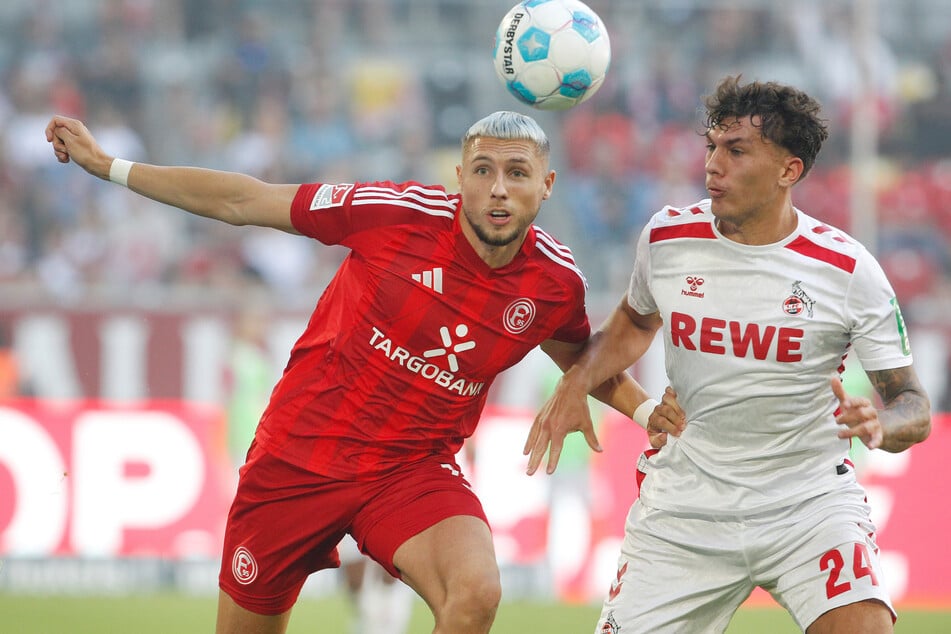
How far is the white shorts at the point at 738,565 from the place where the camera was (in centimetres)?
477

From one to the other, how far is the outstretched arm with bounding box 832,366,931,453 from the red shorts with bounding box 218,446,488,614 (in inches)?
60.5

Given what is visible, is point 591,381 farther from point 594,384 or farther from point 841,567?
point 841,567

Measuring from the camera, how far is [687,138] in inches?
573

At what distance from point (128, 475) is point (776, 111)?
6170 mm

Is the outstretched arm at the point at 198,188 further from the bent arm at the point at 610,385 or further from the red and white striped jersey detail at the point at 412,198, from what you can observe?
the bent arm at the point at 610,385

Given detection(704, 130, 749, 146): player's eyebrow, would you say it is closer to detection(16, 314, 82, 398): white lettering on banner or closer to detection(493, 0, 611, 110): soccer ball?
detection(493, 0, 611, 110): soccer ball

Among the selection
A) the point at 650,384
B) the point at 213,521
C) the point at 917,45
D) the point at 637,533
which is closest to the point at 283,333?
the point at 213,521

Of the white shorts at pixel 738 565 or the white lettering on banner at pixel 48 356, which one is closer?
the white shorts at pixel 738 565

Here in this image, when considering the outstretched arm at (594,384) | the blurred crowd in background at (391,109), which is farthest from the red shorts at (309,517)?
the blurred crowd in background at (391,109)

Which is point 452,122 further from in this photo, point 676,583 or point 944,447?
point 676,583

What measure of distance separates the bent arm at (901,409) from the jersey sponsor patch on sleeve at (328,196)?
209 centimetres

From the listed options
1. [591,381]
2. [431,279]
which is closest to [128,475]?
[431,279]

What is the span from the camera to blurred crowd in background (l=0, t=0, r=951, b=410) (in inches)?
506

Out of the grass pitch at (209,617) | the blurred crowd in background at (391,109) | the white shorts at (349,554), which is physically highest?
the blurred crowd in background at (391,109)
